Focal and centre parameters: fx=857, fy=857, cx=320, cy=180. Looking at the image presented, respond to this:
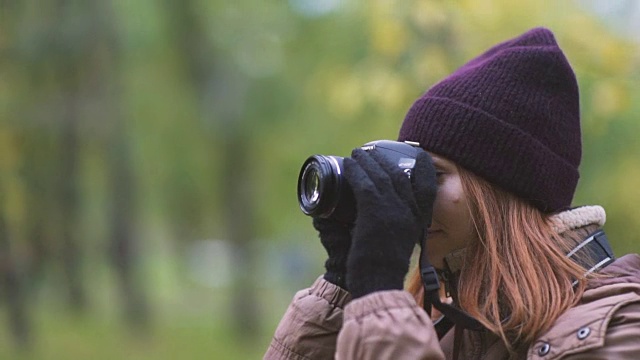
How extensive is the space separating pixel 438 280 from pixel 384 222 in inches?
9.1

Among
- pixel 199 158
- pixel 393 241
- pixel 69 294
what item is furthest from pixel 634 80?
pixel 69 294

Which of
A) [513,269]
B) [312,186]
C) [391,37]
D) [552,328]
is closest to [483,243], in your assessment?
[513,269]

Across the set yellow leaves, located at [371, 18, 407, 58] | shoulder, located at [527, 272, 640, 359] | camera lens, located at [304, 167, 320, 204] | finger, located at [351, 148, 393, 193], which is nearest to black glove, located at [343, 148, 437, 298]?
finger, located at [351, 148, 393, 193]

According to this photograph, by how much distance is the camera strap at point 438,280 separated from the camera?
4.31 feet

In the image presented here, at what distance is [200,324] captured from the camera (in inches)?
174

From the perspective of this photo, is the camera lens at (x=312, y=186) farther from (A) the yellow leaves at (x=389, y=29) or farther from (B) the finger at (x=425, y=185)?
(A) the yellow leaves at (x=389, y=29)

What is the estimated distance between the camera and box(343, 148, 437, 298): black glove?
1218 millimetres

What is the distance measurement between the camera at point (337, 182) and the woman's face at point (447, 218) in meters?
0.07

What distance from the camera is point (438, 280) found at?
4.61ft

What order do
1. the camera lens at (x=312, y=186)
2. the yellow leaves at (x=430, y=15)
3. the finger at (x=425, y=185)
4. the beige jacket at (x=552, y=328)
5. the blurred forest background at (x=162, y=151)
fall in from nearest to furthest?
the beige jacket at (x=552, y=328)
the finger at (x=425, y=185)
the camera lens at (x=312, y=186)
the yellow leaves at (x=430, y=15)
the blurred forest background at (x=162, y=151)

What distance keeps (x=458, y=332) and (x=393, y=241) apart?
28 centimetres

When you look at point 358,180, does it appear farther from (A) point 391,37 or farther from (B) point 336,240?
(A) point 391,37

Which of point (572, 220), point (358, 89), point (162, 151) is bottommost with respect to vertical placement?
point (162, 151)

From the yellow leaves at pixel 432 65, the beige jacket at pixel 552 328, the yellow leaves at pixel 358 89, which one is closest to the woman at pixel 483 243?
the beige jacket at pixel 552 328
